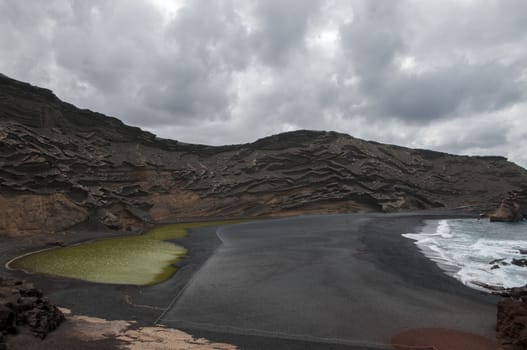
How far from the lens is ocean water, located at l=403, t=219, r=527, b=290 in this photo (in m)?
21.3

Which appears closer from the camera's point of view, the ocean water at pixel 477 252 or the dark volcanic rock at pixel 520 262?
the ocean water at pixel 477 252

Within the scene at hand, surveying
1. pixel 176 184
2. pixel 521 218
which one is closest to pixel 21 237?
pixel 176 184

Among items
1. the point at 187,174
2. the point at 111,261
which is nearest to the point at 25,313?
the point at 111,261

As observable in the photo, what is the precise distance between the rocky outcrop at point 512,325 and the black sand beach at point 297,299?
75 cm

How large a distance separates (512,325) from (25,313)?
16.4 meters

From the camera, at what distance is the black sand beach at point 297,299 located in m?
13.4

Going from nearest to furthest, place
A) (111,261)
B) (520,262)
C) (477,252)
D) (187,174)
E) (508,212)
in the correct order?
(520,262) → (111,261) → (477,252) → (508,212) → (187,174)

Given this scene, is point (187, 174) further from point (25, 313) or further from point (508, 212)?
point (25, 313)

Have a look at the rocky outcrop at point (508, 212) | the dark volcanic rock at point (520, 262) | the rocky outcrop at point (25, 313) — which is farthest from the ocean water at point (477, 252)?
the rocky outcrop at point (25, 313)

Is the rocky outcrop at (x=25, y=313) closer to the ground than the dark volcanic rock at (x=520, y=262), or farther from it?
closer to the ground

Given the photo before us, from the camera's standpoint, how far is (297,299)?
1689cm

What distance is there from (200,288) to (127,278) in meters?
4.86

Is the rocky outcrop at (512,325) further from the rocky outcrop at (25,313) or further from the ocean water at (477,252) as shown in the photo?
the rocky outcrop at (25,313)

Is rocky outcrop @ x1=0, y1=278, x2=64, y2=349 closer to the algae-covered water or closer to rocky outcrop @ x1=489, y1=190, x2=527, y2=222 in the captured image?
the algae-covered water
